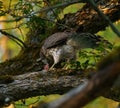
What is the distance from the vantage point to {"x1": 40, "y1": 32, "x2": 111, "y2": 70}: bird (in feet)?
17.6

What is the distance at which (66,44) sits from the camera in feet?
18.2

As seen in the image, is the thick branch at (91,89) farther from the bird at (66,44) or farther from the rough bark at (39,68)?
Answer: the bird at (66,44)

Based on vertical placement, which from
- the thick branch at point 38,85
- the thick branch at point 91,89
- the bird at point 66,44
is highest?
the thick branch at point 91,89

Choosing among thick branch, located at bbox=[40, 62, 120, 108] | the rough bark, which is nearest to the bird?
the rough bark

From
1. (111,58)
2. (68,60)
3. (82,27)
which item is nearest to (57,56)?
(68,60)

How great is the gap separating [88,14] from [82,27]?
0.18m

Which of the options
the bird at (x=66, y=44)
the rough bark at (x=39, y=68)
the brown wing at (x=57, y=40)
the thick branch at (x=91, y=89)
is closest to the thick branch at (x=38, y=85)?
the rough bark at (x=39, y=68)

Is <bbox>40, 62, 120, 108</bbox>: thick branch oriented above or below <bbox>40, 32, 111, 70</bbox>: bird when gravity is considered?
above

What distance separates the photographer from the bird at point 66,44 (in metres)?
5.35

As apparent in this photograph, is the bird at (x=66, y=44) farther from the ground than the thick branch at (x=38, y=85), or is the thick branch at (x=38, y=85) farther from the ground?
the bird at (x=66, y=44)

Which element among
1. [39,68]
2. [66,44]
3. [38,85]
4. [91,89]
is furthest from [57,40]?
[91,89]

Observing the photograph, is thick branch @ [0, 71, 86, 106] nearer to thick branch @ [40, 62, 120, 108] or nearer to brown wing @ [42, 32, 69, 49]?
brown wing @ [42, 32, 69, 49]

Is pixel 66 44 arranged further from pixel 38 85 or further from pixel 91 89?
pixel 91 89

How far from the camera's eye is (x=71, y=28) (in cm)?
577
